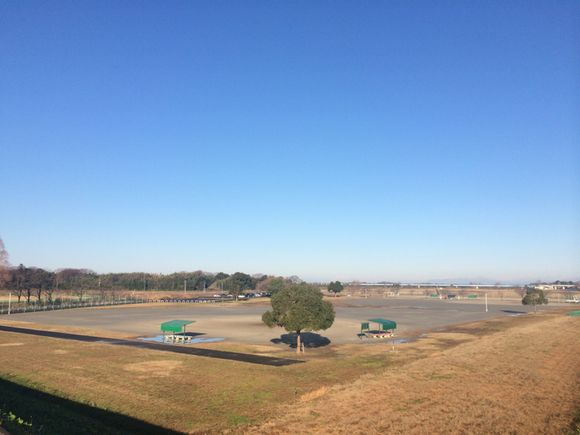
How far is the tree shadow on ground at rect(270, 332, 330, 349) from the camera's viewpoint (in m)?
46.4

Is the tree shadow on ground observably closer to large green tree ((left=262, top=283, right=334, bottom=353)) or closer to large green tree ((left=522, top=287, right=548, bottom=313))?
large green tree ((left=262, top=283, right=334, bottom=353))

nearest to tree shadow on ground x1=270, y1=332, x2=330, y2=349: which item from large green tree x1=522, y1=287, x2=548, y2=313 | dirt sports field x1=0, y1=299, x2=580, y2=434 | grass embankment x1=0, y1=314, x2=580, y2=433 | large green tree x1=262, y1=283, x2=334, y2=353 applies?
dirt sports field x1=0, y1=299, x2=580, y2=434

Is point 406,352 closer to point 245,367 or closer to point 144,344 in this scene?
point 245,367

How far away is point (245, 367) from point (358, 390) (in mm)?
10054

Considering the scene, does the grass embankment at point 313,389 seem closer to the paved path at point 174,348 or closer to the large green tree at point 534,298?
the paved path at point 174,348

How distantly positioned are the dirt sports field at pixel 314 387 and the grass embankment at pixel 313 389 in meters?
0.06

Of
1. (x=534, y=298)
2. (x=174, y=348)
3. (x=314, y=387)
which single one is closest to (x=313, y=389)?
(x=314, y=387)

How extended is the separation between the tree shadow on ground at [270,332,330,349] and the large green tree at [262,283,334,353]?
15.9 ft

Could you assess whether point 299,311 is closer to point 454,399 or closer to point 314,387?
point 314,387

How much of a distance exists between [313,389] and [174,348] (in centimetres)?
2080

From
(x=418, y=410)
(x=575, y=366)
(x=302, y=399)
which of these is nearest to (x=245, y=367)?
(x=302, y=399)

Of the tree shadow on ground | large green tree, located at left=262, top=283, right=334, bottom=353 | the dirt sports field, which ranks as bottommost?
the tree shadow on ground

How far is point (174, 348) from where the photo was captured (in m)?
41.9

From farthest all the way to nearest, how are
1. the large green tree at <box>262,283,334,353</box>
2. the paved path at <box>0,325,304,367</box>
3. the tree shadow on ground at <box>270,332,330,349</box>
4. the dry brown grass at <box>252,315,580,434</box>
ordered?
1. the tree shadow on ground at <box>270,332,330,349</box>
2. the large green tree at <box>262,283,334,353</box>
3. the paved path at <box>0,325,304,367</box>
4. the dry brown grass at <box>252,315,580,434</box>
